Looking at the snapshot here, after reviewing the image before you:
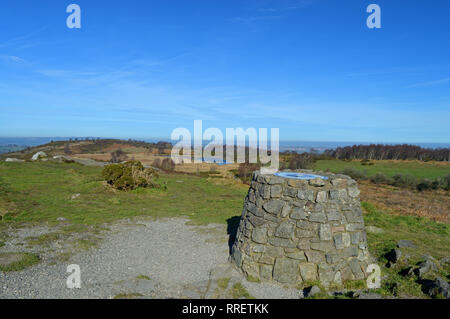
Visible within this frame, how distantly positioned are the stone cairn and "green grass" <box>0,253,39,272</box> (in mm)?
5905

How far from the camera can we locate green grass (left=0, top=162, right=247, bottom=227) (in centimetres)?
1293

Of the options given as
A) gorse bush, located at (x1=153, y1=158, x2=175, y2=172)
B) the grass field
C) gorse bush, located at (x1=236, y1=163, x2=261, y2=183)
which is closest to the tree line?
gorse bush, located at (x1=236, y1=163, x2=261, y2=183)

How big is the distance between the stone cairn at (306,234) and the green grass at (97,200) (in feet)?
19.8

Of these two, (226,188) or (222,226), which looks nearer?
(222,226)

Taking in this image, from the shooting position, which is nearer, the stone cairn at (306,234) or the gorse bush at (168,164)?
the stone cairn at (306,234)

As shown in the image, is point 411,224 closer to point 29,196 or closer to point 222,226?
point 222,226

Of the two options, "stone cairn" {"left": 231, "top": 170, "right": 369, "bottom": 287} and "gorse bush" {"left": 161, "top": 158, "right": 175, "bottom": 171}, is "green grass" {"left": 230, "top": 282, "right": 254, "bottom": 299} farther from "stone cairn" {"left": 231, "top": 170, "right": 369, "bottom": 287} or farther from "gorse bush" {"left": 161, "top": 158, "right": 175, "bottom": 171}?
"gorse bush" {"left": 161, "top": 158, "right": 175, "bottom": 171}

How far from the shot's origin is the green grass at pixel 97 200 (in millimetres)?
12930

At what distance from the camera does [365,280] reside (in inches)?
281

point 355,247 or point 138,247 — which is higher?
point 355,247

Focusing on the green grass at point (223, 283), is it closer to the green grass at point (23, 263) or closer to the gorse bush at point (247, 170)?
the green grass at point (23, 263)

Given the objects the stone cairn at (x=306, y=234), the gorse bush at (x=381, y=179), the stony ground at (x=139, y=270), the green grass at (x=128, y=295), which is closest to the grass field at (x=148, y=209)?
the stone cairn at (x=306, y=234)
